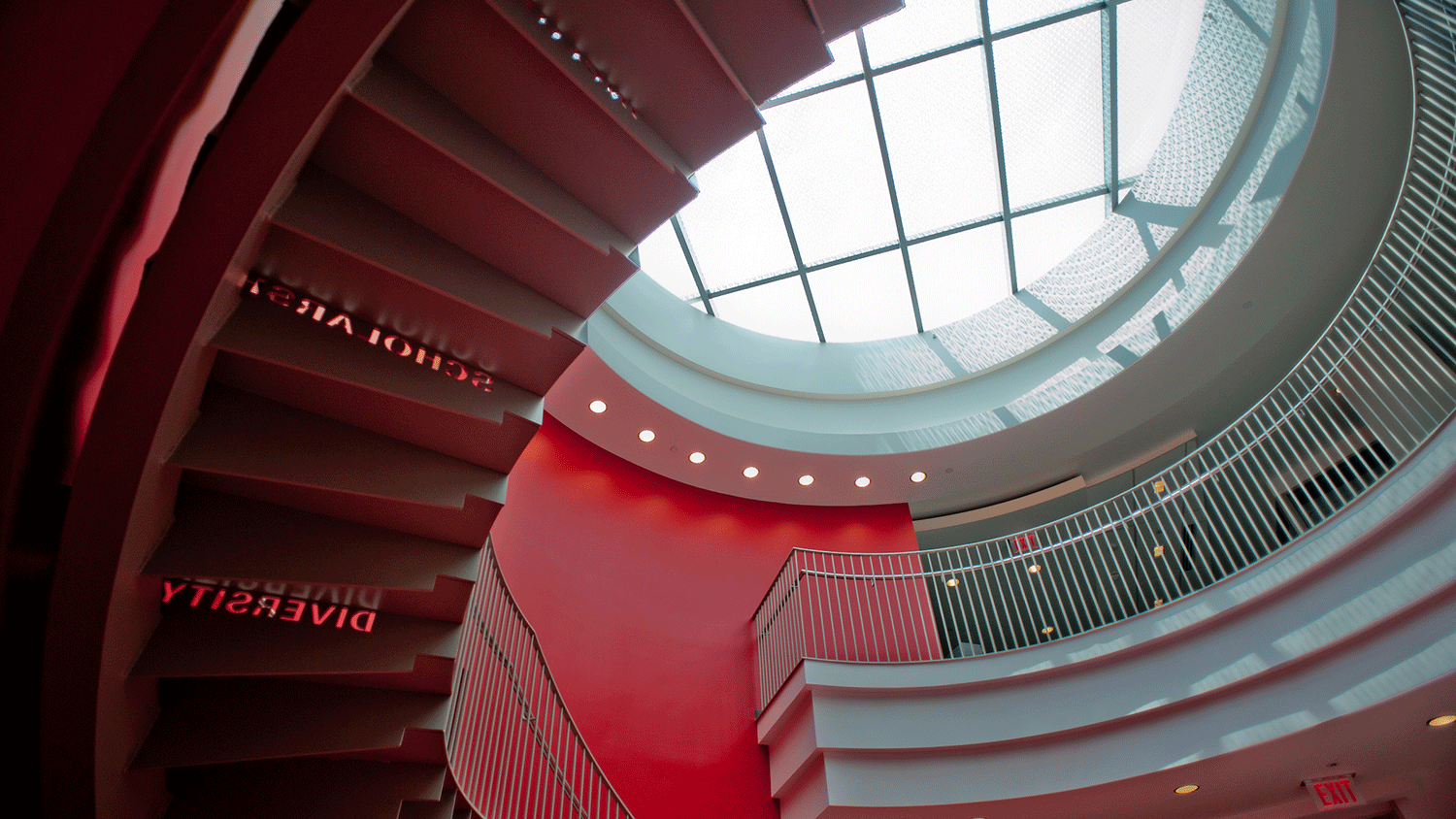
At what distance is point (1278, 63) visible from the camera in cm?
879

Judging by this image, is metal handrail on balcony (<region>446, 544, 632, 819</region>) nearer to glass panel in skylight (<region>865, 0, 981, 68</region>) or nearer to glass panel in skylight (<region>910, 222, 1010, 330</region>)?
glass panel in skylight (<region>865, 0, 981, 68</region>)

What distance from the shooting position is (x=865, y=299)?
12789mm

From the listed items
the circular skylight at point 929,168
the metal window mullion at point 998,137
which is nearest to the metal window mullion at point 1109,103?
the circular skylight at point 929,168

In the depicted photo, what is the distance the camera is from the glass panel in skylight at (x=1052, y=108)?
10070 millimetres

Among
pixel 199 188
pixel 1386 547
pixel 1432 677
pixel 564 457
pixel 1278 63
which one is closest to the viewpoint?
pixel 199 188

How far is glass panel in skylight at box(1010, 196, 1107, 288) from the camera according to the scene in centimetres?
1184

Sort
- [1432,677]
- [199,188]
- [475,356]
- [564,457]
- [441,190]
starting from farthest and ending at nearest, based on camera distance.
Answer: [564,457]
[1432,677]
[475,356]
[441,190]
[199,188]

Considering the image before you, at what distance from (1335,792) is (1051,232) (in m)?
8.32

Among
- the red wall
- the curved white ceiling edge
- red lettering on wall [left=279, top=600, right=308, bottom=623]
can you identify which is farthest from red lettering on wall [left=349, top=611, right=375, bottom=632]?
the curved white ceiling edge

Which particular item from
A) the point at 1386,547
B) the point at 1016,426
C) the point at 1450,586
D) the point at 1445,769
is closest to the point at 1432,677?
the point at 1450,586

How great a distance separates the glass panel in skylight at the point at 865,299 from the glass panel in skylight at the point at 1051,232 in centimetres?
193

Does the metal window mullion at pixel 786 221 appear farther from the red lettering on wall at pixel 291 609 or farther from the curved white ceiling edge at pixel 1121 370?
the red lettering on wall at pixel 291 609

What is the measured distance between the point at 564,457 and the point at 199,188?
8024 mm

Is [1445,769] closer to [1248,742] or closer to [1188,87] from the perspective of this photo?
[1248,742]
